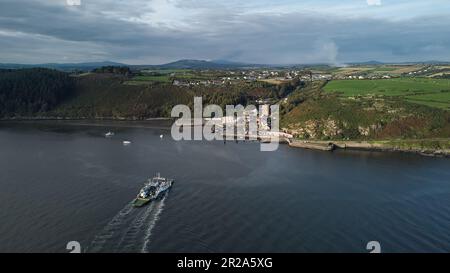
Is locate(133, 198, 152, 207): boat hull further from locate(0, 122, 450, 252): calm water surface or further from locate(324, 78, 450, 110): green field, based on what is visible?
locate(324, 78, 450, 110): green field

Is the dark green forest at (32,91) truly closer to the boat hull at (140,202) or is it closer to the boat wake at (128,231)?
the boat hull at (140,202)

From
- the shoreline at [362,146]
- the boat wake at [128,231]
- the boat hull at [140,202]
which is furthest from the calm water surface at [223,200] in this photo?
the shoreline at [362,146]

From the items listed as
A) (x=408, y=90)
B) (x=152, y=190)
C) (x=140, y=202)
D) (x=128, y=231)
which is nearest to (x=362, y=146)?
(x=408, y=90)

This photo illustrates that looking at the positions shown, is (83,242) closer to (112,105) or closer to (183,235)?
(183,235)

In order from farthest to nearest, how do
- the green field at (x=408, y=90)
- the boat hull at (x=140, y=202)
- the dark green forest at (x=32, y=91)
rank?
1. the dark green forest at (x=32, y=91)
2. the green field at (x=408, y=90)
3. the boat hull at (x=140, y=202)

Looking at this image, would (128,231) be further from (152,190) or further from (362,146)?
(362,146)
